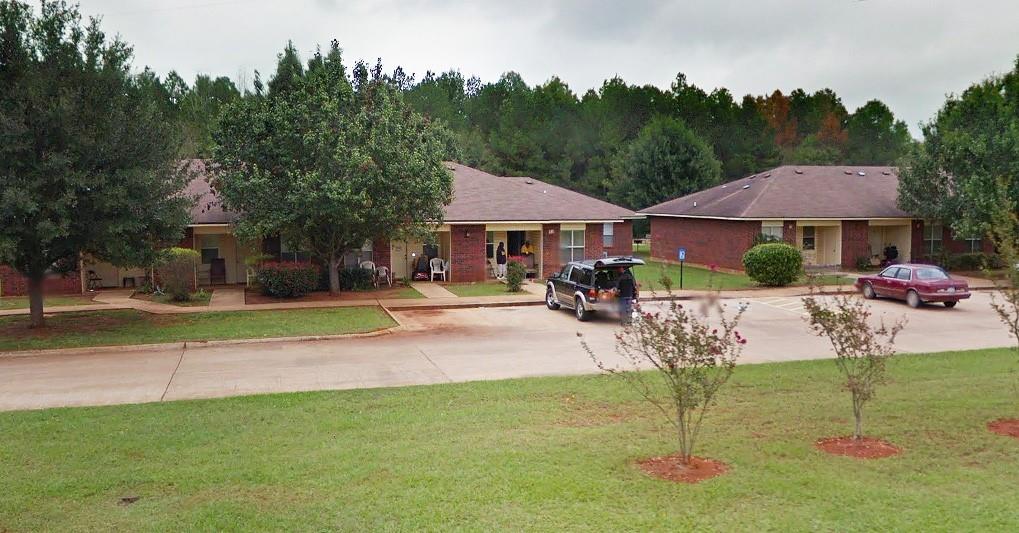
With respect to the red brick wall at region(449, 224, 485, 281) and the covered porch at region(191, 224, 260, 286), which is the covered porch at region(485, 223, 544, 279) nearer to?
the red brick wall at region(449, 224, 485, 281)

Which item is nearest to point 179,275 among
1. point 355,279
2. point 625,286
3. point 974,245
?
point 355,279

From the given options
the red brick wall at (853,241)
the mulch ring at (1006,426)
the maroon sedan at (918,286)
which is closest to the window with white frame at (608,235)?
the red brick wall at (853,241)

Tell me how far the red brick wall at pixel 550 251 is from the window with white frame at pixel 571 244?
230mm

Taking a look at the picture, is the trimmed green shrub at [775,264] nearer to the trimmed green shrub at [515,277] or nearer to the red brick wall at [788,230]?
the red brick wall at [788,230]

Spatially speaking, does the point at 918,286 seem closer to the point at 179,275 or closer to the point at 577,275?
the point at 577,275

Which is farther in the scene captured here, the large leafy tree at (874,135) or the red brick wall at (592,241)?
the large leafy tree at (874,135)

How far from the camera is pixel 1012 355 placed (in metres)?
15.4

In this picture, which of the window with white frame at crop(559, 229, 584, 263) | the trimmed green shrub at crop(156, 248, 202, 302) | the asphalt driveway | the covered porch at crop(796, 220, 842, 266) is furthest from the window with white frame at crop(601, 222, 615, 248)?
the trimmed green shrub at crop(156, 248, 202, 302)

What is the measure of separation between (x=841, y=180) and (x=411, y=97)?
1760 inches

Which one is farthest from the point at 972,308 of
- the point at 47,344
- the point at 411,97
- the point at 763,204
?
the point at 411,97

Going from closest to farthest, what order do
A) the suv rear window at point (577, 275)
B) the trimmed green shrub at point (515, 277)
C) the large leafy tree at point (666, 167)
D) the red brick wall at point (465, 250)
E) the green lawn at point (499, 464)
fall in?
the green lawn at point (499, 464) < the suv rear window at point (577, 275) < the trimmed green shrub at point (515, 277) < the red brick wall at point (465, 250) < the large leafy tree at point (666, 167)

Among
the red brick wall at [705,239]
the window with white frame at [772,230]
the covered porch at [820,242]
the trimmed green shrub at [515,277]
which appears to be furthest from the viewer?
the covered porch at [820,242]

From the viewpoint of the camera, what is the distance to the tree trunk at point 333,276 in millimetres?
26547

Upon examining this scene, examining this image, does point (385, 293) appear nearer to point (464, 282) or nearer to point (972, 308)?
point (464, 282)
